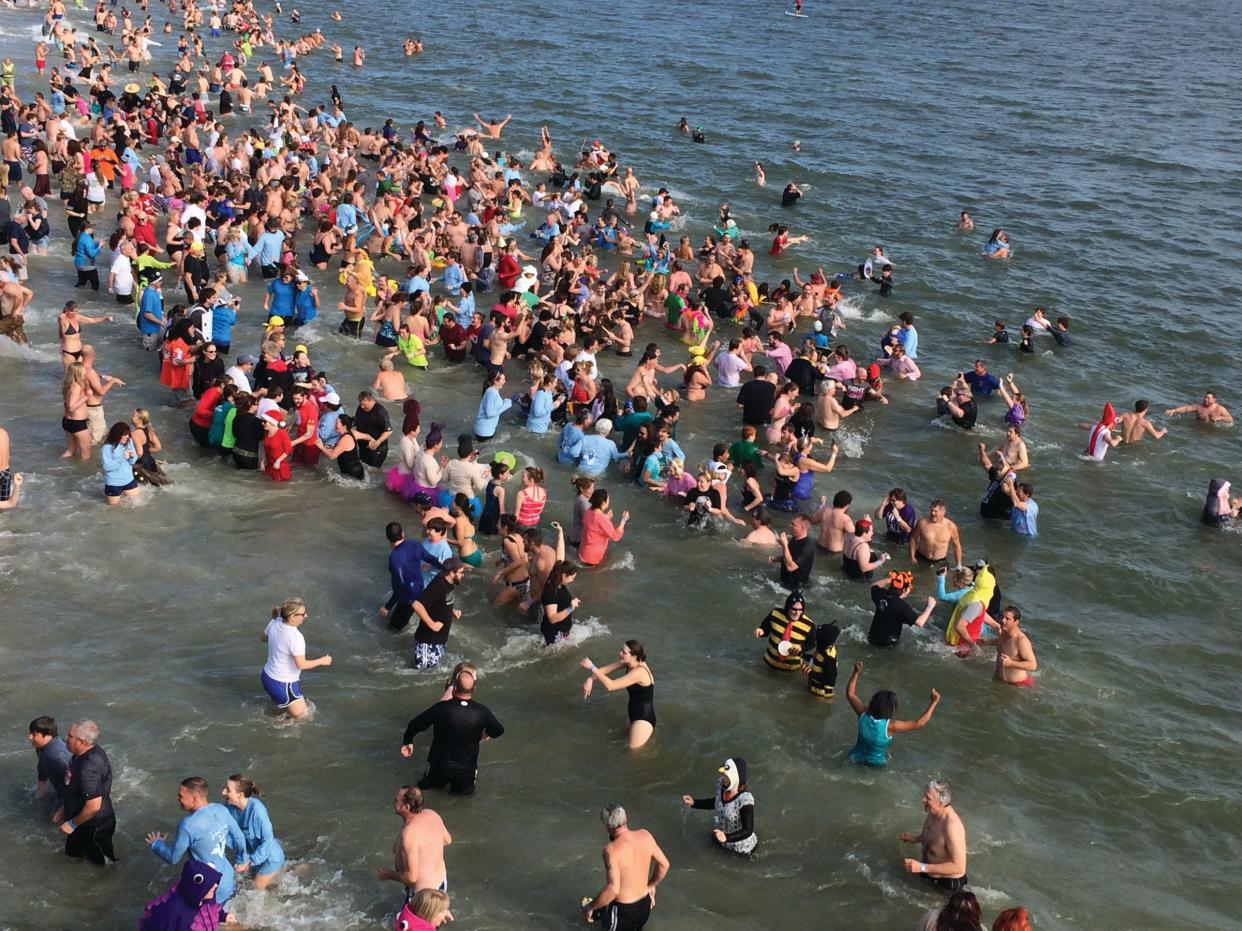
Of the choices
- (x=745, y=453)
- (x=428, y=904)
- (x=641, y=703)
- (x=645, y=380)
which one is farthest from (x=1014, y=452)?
(x=428, y=904)

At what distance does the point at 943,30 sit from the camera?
6512cm

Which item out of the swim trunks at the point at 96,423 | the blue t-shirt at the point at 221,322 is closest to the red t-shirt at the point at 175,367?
the blue t-shirt at the point at 221,322

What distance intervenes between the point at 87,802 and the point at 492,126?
33976mm

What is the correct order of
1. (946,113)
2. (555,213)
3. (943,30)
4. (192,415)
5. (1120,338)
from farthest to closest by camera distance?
1. (943,30)
2. (946,113)
3. (555,213)
4. (1120,338)
5. (192,415)

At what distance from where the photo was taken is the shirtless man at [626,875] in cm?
902

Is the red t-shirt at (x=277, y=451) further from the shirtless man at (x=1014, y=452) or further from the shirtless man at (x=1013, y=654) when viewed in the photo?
the shirtless man at (x=1014, y=452)

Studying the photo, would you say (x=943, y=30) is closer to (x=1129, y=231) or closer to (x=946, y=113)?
(x=946, y=113)

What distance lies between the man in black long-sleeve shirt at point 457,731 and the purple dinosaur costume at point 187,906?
242cm

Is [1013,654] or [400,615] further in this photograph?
[1013,654]

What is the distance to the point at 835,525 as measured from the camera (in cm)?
1628

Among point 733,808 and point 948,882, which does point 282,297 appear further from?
point 948,882

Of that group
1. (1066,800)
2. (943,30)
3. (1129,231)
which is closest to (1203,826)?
(1066,800)

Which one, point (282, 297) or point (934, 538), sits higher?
point (282, 297)

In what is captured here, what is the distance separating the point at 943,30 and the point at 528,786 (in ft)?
209
